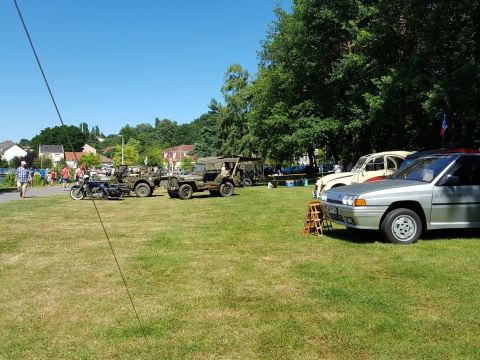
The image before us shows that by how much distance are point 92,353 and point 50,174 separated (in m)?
42.3

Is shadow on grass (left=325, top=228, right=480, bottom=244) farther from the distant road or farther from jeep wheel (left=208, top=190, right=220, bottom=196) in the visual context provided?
the distant road

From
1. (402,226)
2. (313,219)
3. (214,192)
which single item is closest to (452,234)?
(402,226)

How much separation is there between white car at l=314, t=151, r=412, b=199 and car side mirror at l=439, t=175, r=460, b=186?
7798mm

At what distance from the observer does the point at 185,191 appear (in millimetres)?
21703

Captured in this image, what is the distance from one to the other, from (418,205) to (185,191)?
14351 mm

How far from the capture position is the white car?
1664cm

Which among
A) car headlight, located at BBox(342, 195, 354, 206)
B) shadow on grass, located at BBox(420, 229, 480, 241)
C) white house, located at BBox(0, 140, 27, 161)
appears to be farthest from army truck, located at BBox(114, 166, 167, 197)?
white house, located at BBox(0, 140, 27, 161)

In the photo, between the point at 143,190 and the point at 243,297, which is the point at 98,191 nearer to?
the point at 143,190

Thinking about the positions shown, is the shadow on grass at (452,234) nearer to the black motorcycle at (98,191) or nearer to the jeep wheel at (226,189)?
the jeep wheel at (226,189)

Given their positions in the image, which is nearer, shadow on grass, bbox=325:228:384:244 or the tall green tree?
shadow on grass, bbox=325:228:384:244

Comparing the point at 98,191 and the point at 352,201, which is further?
the point at 98,191

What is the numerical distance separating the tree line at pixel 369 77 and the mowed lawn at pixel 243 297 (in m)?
16.5

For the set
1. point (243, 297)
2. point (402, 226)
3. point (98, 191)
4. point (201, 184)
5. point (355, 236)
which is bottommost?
point (243, 297)

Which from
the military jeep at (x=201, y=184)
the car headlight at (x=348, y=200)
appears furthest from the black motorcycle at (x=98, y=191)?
the car headlight at (x=348, y=200)
